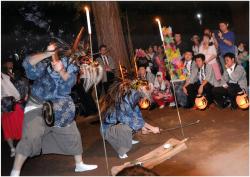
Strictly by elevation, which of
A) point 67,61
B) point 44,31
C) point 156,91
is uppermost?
point 44,31

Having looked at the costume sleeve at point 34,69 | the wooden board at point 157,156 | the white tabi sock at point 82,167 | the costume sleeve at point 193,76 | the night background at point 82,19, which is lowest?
the white tabi sock at point 82,167

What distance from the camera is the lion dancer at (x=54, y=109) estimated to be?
486cm

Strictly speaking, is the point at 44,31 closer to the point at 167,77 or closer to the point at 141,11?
the point at 141,11

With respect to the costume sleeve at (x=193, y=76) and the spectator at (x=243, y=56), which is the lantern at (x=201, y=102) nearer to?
the costume sleeve at (x=193, y=76)

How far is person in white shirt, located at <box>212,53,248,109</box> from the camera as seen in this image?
758cm

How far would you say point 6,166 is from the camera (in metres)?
5.87

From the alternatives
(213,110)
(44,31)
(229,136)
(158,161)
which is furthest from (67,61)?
(44,31)

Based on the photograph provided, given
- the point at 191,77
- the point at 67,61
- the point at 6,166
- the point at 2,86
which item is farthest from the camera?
the point at 191,77

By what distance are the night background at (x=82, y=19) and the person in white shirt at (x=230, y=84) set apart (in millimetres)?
3968

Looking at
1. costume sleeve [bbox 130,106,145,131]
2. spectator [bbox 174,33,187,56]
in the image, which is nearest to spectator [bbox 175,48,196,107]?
spectator [bbox 174,33,187,56]

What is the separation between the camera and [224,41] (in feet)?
27.7

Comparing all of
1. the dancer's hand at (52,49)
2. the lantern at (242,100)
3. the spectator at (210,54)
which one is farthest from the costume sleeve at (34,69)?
the spectator at (210,54)

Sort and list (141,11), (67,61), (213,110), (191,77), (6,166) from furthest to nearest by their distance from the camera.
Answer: (141,11) → (191,77) → (213,110) → (6,166) → (67,61)

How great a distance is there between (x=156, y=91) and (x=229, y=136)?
3.00 metres
